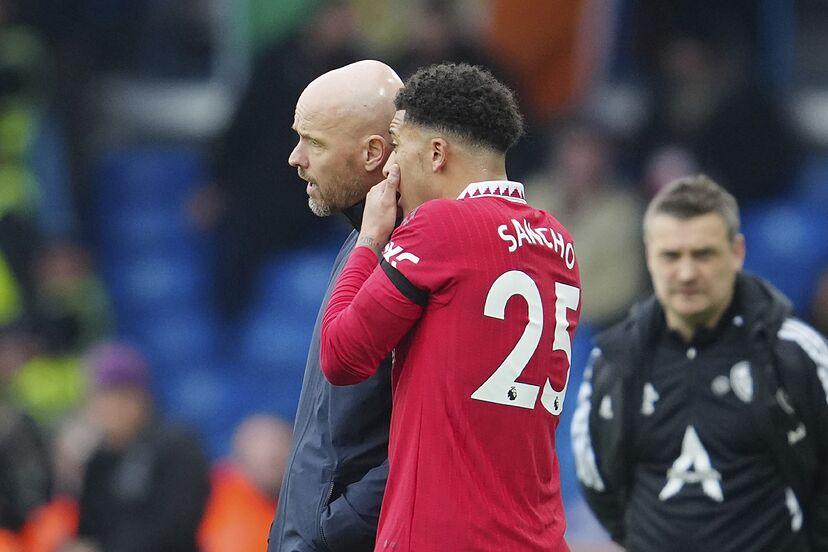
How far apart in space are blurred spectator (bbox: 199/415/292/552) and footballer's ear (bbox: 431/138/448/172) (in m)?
3.61

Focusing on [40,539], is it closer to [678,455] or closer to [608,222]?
[608,222]

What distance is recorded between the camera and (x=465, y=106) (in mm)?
3164

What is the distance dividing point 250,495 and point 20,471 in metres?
1.59

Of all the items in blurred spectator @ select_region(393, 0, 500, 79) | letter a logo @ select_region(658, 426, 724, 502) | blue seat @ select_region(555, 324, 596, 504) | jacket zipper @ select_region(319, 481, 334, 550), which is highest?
blurred spectator @ select_region(393, 0, 500, 79)

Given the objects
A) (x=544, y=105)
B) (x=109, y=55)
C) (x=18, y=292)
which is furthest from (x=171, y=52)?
(x=544, y=105)

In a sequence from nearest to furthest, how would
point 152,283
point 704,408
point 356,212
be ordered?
1. point 356,212
2. point 704,408
3. point 152,283

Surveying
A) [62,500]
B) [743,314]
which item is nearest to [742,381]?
[743,314]

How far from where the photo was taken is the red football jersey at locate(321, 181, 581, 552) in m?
3.01

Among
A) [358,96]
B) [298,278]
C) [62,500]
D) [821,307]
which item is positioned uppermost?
[358,96]

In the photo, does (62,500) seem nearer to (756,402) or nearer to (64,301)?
(64,301)

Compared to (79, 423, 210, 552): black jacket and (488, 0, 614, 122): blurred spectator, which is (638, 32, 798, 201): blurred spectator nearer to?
(488, 0, 614, 122): blurred spectator

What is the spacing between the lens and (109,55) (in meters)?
10.1

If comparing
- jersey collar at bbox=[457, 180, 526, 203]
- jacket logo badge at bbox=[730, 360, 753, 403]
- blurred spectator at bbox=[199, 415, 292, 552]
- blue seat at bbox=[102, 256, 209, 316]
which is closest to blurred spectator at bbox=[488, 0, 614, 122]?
blue seat at bbox=[102, 256, 209, 316]

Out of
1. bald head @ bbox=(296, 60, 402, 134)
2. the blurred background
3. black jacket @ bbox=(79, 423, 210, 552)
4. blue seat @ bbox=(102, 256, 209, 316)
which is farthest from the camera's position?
blue seat @ bbox=(102, 256, 209, 316)
